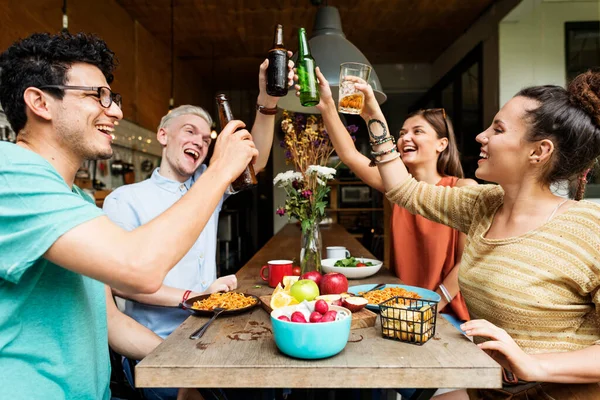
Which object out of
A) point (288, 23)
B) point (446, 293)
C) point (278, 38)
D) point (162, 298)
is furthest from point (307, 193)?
point (288, 23)

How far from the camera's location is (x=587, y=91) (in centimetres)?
125

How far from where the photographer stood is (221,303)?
1371mm

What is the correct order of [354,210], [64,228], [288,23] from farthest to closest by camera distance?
[354,210] < [288,23] < [64,228]

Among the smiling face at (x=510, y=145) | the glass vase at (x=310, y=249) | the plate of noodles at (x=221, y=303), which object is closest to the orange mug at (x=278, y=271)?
the glass vase at (x=310, y=249)

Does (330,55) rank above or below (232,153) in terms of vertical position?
above

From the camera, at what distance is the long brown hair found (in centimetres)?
242

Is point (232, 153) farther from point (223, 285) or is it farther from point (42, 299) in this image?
point (223, 285)

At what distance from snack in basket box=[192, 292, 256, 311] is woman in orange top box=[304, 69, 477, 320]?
928 millimetres

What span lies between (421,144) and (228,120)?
135 centimetres

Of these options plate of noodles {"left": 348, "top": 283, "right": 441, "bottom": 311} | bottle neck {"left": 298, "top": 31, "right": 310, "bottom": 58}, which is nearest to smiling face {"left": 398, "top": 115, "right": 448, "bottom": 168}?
bottle neck {"left": 298, "top": 31, "right": 310, "bottom": 58}

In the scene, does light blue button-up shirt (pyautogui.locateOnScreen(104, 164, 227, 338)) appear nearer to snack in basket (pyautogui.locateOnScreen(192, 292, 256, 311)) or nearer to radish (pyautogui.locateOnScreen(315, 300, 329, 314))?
snack in basket (pyautogui.locateOnScreen(192, 292, 256, 311))

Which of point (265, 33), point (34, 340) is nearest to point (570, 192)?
point (34, 340)

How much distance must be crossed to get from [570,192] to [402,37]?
17.2 ft

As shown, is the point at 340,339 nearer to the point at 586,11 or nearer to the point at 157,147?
the point at 586,11
